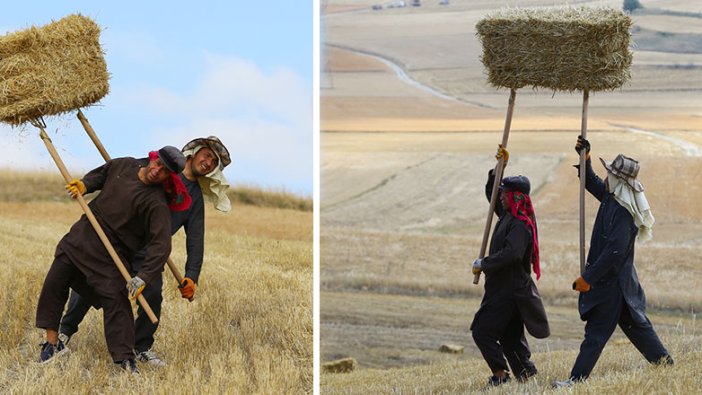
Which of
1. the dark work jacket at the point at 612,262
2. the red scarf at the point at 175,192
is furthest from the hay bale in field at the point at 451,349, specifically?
the red scarf at the point at 175,192

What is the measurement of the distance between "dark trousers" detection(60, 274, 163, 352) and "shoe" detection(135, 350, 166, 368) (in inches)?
1.3

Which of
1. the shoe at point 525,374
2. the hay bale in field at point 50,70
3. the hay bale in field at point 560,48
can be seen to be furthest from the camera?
the shoe at point 525,374

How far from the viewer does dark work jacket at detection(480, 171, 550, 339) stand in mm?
9055

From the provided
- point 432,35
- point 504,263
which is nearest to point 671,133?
point 432,35

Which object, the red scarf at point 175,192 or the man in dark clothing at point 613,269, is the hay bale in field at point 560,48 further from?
the red scarf at point 175,192

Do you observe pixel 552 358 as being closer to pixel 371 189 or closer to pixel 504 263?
pixel 504 263

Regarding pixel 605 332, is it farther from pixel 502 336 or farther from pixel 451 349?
pixel 451 349

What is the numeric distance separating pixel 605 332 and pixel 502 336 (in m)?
0.81

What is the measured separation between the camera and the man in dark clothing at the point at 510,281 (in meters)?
9.08

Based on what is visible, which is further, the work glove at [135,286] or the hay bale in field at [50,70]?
the hay bale in field at [50,70]

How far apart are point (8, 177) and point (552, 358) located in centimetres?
647

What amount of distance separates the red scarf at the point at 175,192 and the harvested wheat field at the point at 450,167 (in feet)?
43.8

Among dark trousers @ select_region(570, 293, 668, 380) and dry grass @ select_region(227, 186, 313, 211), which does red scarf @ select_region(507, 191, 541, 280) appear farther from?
dry grass @ select_region(227, 186, 313, 211)

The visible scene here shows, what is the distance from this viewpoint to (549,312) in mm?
25938
